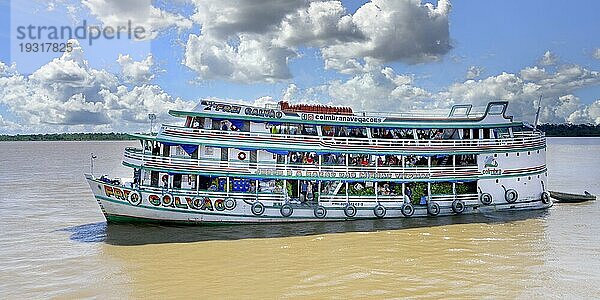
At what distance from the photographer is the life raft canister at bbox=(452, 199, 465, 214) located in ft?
78.6

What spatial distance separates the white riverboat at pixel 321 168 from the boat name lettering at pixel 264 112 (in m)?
0.05

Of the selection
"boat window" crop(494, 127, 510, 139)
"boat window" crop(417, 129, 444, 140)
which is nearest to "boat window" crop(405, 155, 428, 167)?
"boat window" crop(417, 129, 444, 140)

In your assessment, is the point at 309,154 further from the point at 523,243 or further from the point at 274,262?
the point at 523,243

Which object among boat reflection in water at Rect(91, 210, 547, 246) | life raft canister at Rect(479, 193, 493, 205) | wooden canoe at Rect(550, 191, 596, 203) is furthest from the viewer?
wooden canoe at Rect(550, 191, 596, 203)

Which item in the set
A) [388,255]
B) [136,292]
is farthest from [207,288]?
[388,255]

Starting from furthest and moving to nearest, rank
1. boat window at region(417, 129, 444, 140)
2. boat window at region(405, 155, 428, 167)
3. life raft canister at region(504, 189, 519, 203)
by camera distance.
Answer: boat window at region(417, 129, 444, 140) < life raft canister at region(504, 189, 519, 203) < boat window at region(405, 155, 428, 167)

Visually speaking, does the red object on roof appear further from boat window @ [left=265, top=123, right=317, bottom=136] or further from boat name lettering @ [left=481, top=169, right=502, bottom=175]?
boat name lettering @ [left=481, top=169, right=502, bottom=175]

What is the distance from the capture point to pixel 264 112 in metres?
22.6

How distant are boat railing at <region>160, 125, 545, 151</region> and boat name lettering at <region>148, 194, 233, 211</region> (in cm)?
254

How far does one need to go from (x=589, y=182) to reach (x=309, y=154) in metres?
27.7

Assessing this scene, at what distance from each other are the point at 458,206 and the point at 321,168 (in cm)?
704

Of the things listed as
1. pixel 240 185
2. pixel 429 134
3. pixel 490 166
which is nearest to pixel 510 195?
pixel 490 166

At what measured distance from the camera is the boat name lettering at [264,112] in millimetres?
22375

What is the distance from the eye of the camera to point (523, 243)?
63.1ft
